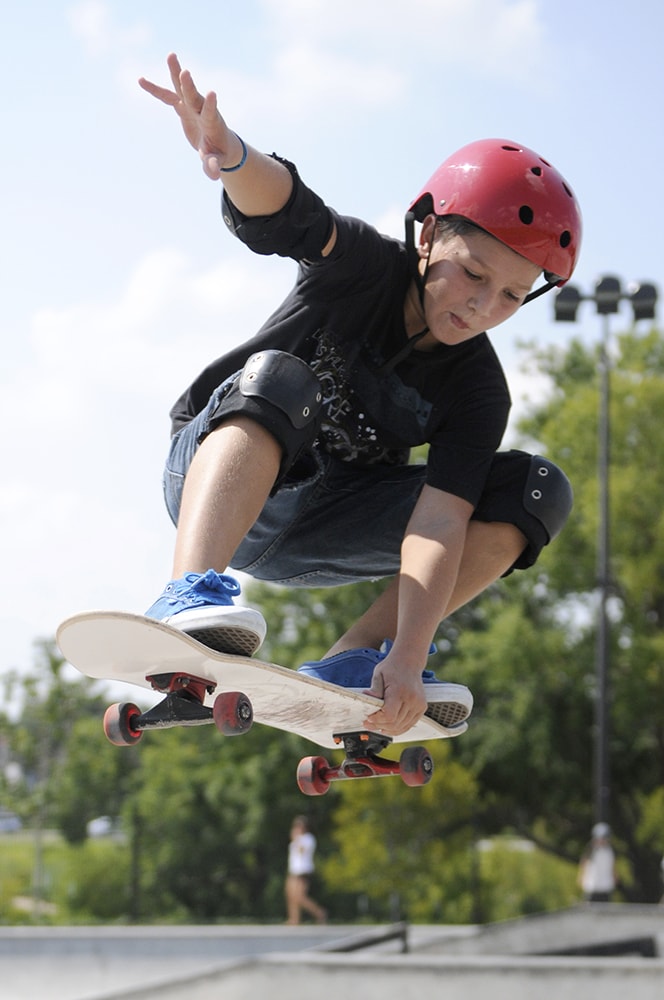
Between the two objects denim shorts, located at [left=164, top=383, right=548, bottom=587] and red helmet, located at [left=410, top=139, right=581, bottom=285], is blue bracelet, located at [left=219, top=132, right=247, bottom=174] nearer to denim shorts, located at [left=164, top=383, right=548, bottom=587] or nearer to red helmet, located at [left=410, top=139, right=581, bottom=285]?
red helmet, located at [left=410, top=139, right=581, bottom=285]

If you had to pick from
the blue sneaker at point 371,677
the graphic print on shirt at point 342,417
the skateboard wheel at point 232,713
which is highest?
the graphic print on shirt at point 342,417

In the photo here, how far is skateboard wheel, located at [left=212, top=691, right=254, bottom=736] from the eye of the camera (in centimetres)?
316

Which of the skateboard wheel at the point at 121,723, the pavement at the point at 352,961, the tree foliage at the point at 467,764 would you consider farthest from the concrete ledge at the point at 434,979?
the tree foliage at the point at 467,764

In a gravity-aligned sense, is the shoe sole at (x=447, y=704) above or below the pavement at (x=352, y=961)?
above

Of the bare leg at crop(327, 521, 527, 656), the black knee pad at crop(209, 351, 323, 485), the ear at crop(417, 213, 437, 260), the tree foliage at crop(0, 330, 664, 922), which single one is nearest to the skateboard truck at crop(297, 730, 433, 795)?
the bare leg at crop(327, 521, 527, 656)

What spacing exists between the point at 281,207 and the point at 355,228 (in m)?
0.31

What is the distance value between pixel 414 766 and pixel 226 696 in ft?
3.12

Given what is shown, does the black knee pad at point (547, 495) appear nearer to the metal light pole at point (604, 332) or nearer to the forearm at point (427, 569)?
the forearm at point (427, 569)

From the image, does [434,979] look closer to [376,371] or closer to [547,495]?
[547,495]

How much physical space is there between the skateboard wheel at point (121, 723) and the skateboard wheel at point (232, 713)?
35 centimetres

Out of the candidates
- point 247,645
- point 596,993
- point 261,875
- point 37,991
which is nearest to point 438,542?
point 247,645

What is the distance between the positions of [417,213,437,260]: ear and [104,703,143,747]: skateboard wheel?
1595 mm

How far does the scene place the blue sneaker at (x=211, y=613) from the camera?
3.16 m

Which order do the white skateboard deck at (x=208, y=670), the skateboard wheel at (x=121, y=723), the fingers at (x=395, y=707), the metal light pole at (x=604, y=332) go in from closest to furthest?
1. the white skateboard deck at (x=208, y=670)
2. the skateboard wheel at (x=121, y=723)
3. the fingers at (x=395, y=707)
4. the metal light pole at (x=604, y=332)
